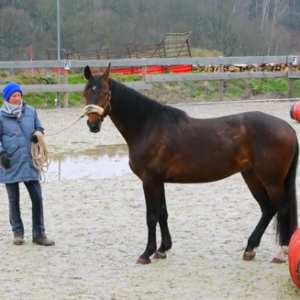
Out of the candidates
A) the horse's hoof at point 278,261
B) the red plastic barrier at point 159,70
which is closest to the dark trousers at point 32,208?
the horse's hoof at point 278,261

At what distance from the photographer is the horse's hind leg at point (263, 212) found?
224 inches

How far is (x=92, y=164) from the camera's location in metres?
10.5

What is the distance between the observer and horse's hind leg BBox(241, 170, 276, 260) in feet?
18.6

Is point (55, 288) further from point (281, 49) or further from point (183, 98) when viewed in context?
point (281, 49)

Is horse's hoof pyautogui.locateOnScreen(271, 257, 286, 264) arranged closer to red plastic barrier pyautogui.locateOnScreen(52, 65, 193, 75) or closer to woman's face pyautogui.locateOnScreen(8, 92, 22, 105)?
woman's face pyautogui.locateOnScreen(8, 92, 22, 105)

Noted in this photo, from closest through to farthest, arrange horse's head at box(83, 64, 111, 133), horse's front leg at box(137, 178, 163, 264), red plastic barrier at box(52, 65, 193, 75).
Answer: horse's head at box(83, 64, 111, 133), horse's front leg at box(137, 178, 163, 264), red plastic barrier at box(52, 65, 193, 75)

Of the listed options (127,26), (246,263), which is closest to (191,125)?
(246,263)

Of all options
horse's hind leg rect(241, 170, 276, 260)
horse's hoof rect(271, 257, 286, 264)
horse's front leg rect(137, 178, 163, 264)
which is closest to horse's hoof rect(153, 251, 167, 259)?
horse's front leg rect(137, 178, 163, 264)

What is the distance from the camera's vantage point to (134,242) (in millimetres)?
6285

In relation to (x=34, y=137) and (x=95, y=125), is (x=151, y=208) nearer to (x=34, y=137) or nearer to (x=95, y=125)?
(x=95, y=125)

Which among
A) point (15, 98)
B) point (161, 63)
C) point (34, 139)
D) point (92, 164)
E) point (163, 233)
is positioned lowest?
point (92, 164)

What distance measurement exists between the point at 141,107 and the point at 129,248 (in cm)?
136

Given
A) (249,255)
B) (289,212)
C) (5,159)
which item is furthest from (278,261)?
(5,159)

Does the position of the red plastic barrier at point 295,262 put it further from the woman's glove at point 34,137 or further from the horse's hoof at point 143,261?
the woman's glove at point 34,137
